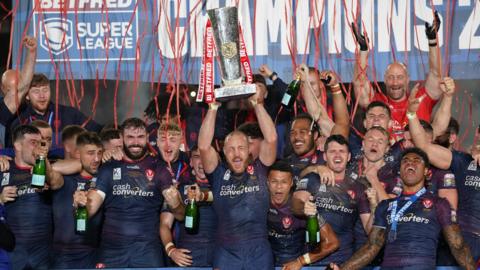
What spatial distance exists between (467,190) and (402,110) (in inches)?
42.8

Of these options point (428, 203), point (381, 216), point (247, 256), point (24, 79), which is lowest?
point (247, 256)

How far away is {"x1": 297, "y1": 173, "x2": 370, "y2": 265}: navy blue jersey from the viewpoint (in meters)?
8.92

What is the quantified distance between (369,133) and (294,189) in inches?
30.4

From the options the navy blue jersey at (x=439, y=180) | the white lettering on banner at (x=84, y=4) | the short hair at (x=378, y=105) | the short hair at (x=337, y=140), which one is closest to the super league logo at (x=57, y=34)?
the white lettering on banner at (x=84, y=4)

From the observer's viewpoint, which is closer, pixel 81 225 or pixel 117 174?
pixel 81 225

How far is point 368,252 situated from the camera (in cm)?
858

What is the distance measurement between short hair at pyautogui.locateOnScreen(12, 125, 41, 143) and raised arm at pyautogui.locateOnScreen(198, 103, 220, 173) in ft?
4.87

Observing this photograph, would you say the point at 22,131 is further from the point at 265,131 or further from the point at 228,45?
the point at 265,131

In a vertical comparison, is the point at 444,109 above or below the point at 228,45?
below

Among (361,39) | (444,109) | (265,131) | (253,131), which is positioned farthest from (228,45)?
(444,109)

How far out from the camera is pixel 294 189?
9.11 meters

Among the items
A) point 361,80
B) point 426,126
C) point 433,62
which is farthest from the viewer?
point 361,80

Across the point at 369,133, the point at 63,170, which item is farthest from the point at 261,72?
the point at 63,170

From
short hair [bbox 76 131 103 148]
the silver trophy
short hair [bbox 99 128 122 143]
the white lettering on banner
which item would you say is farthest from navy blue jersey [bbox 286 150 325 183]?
the white lettering on banner
